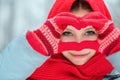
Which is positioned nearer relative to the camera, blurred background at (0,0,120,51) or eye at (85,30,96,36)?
eye at (85,30,96,36)

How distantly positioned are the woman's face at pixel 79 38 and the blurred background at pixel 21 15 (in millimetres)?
339

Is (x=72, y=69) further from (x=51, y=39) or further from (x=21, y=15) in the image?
(x=21, y=15)

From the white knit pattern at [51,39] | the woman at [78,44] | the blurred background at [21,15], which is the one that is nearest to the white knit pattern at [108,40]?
the woman at [78,44]

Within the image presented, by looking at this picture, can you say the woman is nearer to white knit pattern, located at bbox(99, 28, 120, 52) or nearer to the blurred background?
white knit pattern, located at bbox(99, 28, 120, 52)

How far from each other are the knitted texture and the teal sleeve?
1.0 inches

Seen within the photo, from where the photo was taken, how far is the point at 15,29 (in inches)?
43.1

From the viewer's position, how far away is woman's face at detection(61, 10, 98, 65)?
2.43ft

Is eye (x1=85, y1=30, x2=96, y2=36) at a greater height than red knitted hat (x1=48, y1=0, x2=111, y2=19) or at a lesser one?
Result: lesser

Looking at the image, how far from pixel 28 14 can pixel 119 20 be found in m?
0.30

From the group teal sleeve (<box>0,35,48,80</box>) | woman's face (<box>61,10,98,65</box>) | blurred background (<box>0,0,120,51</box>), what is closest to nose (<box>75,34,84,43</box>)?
woman's face (<box>61,10,98,65</box>)

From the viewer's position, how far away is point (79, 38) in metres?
0.74

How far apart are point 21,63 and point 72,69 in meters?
0.13

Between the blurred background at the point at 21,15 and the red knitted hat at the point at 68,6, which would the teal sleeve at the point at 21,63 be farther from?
the blurred background at the point at 21,15

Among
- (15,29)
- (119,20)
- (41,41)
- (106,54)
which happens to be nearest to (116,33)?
(106,54)
